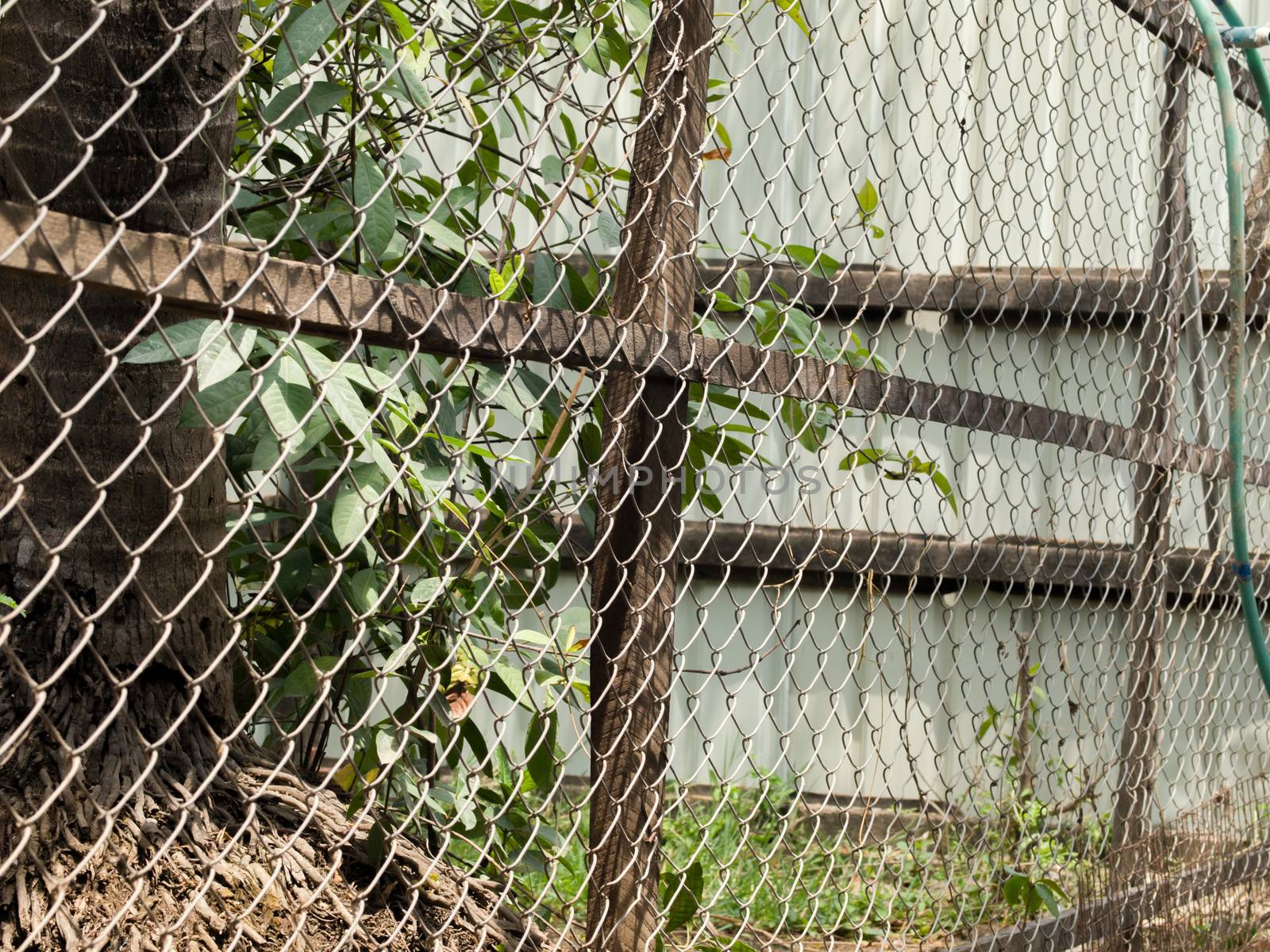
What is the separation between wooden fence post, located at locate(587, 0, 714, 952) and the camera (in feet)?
6.23

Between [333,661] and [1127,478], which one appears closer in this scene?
[333,661]

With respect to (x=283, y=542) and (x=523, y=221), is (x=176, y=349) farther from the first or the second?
(x=523, y=221)

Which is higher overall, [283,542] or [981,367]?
[981,367]

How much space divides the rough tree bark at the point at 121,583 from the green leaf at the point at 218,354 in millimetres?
168

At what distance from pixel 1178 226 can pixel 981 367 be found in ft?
3.68

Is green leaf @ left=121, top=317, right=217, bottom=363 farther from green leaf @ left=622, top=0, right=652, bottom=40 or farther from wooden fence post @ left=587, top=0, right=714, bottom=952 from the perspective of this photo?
green leaf @ left=622, top=0, right=652, bottom=40

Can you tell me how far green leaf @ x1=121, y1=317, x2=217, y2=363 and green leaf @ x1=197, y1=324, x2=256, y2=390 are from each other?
0.01 meters

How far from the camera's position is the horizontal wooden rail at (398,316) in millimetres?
1257

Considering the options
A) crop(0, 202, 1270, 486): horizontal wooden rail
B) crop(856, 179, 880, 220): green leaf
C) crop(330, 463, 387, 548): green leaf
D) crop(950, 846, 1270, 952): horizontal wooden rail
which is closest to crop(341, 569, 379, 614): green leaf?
crop(330, 463, 387, 548): green leaf

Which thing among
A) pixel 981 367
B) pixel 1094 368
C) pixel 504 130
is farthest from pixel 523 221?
pixel 504 130

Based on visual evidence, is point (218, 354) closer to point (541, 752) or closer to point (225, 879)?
point (225, 879)

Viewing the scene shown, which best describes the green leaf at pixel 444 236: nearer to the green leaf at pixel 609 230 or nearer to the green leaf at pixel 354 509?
the green leaf at pixel 609 230

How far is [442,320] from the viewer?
159cm

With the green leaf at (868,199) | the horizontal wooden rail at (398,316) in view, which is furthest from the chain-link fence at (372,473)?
the green leaf at (868,199)
